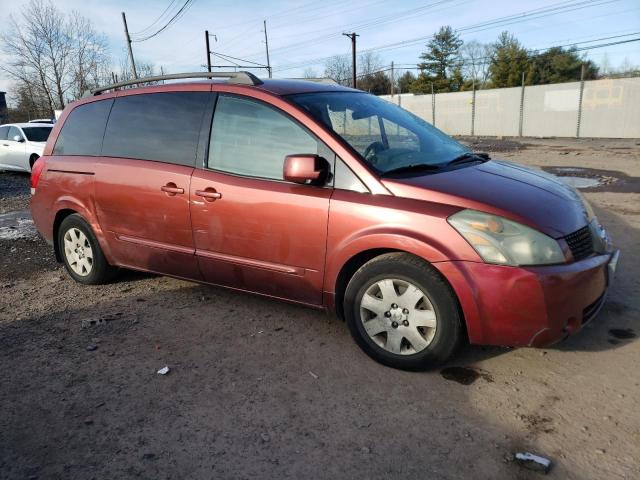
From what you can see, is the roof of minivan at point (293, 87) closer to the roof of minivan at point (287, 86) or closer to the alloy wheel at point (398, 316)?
the roof of minivan at point (287, 86)

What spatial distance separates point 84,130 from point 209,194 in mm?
1893

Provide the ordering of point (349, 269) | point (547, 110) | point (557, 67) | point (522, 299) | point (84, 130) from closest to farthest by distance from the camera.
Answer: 1. point (522, 299)
2. point (349, 269)
3. point (84, 130)
4. point (547, 110)
5. point (557, 67)

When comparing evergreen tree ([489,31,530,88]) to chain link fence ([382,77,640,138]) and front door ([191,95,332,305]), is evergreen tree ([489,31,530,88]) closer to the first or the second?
chain link fence ([382,77,640,138])

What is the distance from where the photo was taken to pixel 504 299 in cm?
275

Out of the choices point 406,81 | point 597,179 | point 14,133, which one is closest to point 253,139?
point 597,179

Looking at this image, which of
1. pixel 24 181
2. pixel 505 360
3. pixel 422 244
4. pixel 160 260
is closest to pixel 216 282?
pixel 160 260

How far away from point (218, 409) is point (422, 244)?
1502 millimetres

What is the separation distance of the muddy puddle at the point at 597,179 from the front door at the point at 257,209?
6.49 meters

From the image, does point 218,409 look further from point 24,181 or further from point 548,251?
point 24,181

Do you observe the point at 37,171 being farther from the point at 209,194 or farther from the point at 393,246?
the point at 393,246

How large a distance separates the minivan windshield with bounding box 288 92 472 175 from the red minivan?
0.02m

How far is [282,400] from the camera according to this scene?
286cm

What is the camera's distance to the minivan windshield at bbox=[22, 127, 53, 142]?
1401cm

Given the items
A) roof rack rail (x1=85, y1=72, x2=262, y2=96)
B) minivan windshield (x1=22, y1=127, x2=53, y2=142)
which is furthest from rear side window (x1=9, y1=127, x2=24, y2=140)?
roof rack rail (x1=85, y1=72, x2=262, y2=96)
